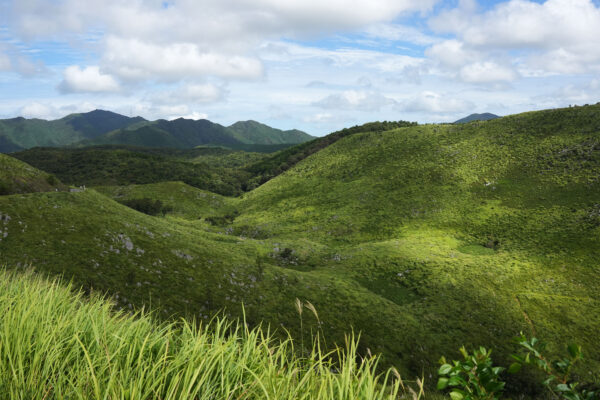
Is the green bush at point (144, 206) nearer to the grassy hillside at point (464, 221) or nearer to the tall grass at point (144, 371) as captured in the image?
the grassy hillside at point (464, 221)

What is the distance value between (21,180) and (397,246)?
202 ft

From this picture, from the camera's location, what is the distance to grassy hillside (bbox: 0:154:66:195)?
123ft

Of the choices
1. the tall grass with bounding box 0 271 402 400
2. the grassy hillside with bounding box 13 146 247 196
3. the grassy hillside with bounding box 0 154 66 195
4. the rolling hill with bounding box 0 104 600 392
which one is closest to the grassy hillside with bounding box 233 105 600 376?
the rolling hill with bounding box 0 104 600 392

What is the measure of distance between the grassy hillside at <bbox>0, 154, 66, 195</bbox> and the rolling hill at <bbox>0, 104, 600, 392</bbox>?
10083mm

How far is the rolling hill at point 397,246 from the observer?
28.4 m

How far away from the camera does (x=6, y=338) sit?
378 centimetres

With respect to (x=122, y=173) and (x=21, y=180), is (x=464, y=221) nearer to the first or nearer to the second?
(x=21, y=180)

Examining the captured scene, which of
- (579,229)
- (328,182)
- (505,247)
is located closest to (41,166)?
(328,182)

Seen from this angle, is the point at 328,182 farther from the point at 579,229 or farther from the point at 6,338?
the point at 6,338

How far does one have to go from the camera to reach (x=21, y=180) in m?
40.8

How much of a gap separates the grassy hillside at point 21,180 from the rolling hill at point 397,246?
10.1 m

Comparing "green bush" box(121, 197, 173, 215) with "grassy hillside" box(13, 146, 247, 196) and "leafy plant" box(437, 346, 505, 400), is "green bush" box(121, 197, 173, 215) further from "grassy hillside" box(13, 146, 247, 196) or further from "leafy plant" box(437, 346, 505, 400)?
"leafy plant" box(437, 346, 505, 400)

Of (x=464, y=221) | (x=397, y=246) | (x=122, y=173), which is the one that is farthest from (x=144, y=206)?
(x=122, y=173)

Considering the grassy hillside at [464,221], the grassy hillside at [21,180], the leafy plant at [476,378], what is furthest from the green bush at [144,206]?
the leafy plant at [476,378]
